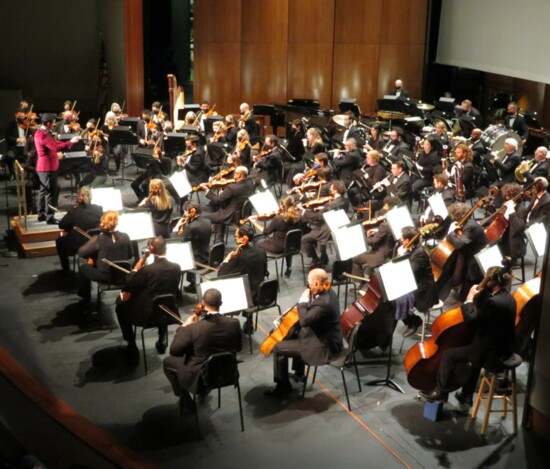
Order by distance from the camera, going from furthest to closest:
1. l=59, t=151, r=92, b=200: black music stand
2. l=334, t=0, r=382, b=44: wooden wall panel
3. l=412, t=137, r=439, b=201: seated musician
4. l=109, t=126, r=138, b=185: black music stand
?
l=334, t=0, r=382, b=44: wooden wall panel → l=109, t=126, r=138, b=185: black music stand → l=412, t=137, r=439, b=201: seated musician → l=59, t=151, r=92, b=200: black music stand

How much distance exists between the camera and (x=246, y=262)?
802 centimetres

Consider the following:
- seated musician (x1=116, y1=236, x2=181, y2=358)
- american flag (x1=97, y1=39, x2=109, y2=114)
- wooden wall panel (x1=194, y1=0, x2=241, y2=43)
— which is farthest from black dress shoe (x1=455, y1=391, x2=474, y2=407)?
american flag (x1=97, y1=39, x2=109, y2=114)

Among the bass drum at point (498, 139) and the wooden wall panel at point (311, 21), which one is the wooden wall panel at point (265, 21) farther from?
the bass drum at point (498, 139)

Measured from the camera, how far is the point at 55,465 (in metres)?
5.48

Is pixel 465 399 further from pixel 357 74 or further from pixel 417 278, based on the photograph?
pixel 357 74

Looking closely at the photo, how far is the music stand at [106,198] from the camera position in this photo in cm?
989

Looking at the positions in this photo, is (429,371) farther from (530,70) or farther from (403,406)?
(530,70)

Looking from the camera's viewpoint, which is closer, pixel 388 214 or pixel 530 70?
pixel 388 214

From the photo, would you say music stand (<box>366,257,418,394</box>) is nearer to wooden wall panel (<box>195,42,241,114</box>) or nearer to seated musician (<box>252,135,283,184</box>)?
seated musician (<box>252,135,283,184</box>)

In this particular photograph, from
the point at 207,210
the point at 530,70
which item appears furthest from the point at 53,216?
the point at 530,70

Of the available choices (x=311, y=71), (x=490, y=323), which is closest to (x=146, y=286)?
(x=490, y=323)

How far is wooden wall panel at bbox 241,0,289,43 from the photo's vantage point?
19.6 m

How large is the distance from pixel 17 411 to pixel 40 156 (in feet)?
18.6

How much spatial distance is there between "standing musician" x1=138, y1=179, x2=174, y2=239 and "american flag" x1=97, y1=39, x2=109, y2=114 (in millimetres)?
11472
